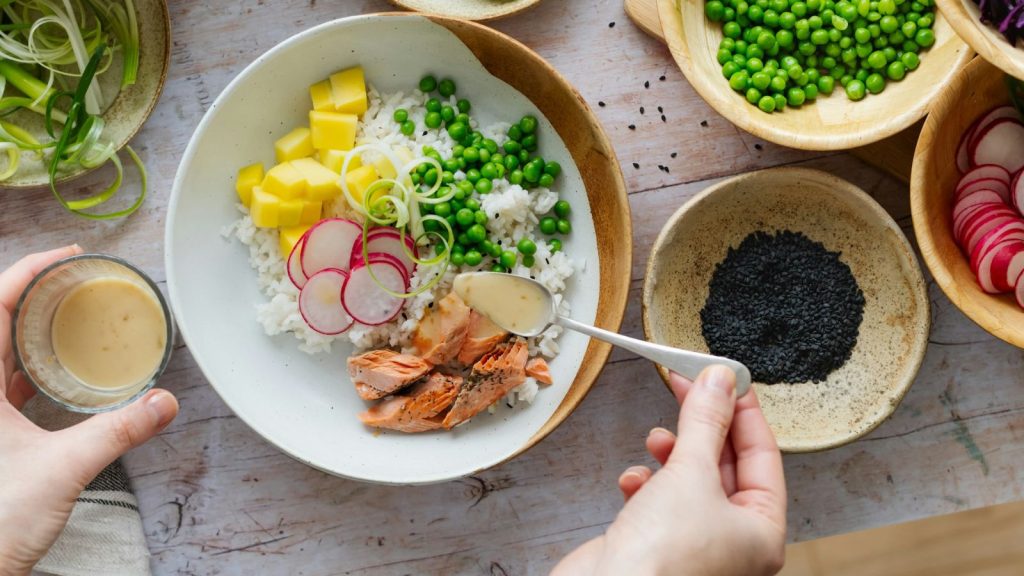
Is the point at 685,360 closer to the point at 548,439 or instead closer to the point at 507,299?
the point at 507,299

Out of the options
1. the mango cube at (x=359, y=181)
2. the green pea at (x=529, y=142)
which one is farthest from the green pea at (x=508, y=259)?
the mango cube at (x=359, y=181)

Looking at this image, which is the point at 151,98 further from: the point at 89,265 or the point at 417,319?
the point at 417,319

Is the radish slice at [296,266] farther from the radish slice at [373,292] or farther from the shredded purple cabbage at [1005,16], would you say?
the shredded purple cabbage at [1005,16]

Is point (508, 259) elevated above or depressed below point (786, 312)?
above

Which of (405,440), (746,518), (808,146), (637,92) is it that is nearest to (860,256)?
(808,146)

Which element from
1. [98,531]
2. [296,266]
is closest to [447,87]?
[296,266]

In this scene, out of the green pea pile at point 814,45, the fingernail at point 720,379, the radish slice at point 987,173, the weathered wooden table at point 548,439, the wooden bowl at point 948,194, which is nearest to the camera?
the fingernail at point 720,379

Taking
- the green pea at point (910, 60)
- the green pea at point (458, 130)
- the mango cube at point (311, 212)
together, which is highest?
the green pea at point (910, 60)

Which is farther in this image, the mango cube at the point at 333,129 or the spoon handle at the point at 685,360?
the mango cube at the point at 333,129
